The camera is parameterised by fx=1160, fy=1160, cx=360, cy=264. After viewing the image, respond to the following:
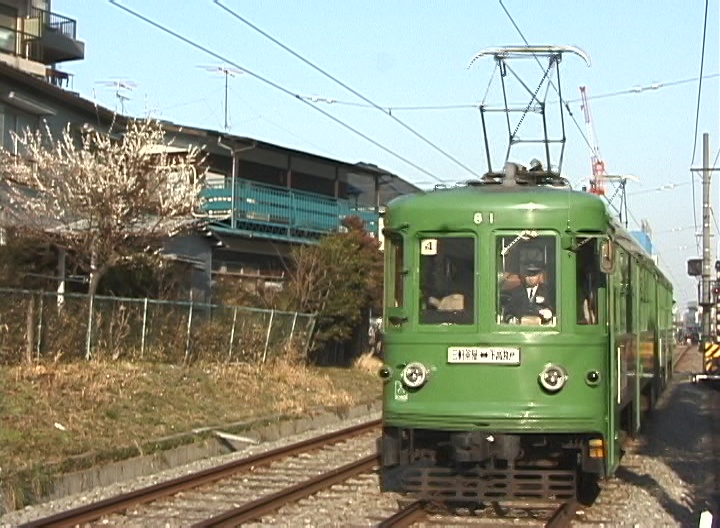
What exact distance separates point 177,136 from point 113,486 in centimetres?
2289

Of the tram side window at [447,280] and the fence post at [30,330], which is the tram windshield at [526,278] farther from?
the fence post at [30,330]

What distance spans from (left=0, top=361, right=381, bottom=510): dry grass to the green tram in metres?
4.32

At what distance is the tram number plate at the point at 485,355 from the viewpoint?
9891 mm

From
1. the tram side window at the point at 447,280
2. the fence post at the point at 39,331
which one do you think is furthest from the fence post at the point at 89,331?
the tram side window at the point at 447,280

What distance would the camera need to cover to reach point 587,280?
10.1 meters

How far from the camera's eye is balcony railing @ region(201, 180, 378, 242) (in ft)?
113

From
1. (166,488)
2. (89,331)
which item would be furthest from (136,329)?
(166,488)

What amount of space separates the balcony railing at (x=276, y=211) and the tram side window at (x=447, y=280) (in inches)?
883

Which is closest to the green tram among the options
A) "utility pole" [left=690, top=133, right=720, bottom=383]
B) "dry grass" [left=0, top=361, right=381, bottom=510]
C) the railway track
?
the railway track

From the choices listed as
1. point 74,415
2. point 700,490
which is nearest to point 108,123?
point 74,415

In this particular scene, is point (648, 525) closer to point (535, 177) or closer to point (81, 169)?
point (535, 177)

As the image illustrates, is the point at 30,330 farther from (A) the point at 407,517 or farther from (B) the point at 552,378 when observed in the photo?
(B) the point at 552,378

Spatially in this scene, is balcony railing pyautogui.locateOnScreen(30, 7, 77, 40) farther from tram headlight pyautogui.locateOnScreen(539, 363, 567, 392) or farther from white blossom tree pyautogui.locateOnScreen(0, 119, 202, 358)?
tram headlight pyautogui.locateOnScreen(539, 363, 567, 392)

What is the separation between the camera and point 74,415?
50.6 feet
